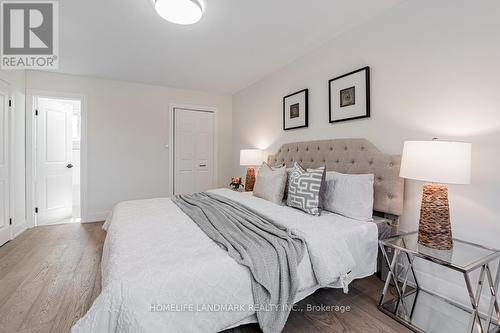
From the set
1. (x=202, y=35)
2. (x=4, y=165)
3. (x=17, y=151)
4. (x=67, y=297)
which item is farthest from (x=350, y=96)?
(x=17, y=151)

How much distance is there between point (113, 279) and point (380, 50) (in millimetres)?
2636

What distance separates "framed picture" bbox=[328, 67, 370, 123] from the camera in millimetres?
2266

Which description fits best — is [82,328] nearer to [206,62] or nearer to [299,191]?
[299,191]

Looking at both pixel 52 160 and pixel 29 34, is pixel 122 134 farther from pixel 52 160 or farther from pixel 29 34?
pixel 29 34

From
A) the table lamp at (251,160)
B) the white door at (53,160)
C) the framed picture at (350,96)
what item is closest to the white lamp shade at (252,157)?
the table lamp at (251,160)

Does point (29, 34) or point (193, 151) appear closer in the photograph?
point (29, 34)

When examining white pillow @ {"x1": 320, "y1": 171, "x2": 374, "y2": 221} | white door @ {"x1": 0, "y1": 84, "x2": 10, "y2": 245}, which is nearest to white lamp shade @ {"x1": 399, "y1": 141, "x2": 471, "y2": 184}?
white pillow @ {"x1": 320, "y1": 171, "x2": 374, "y2": 221}

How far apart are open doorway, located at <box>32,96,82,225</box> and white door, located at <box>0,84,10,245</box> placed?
0.62m

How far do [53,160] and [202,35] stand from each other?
11.0ft

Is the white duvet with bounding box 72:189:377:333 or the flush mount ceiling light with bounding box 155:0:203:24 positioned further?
the flush mount ceiling light with bounding box 155:0:203:24

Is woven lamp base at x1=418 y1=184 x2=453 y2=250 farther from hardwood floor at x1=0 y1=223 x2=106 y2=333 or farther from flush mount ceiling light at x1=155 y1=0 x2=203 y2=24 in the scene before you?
hardwood floor at x1=0 y1=223 x2=106 y2=333

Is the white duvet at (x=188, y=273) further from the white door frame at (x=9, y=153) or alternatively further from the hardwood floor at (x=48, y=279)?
the white door frame at (x=9, y=153)

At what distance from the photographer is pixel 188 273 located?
1.13 metres

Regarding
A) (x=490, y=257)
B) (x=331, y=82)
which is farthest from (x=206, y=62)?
(x=490, y=257)
